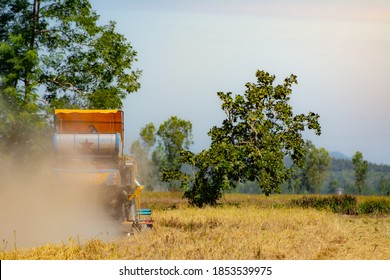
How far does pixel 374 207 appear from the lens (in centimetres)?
3288

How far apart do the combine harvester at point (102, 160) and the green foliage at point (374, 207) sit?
16.0 meters

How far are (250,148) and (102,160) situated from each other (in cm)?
1241

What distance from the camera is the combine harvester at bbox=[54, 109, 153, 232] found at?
1712cm

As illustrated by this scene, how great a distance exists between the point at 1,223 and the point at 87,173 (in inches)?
128

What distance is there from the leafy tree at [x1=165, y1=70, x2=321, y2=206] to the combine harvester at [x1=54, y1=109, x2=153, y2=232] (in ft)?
31.5

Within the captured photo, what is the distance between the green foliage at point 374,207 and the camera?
32.0 metres

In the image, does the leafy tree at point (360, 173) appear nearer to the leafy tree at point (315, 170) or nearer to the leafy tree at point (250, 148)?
the leafy tree at point (315, 170)

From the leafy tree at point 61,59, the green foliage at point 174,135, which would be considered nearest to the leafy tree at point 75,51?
the leafy tree at point 61,59

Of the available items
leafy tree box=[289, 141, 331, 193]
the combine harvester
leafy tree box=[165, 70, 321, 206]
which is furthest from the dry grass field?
leafy tree box=[289, 141, 331, 193]

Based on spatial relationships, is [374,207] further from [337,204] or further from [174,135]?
[174,135]

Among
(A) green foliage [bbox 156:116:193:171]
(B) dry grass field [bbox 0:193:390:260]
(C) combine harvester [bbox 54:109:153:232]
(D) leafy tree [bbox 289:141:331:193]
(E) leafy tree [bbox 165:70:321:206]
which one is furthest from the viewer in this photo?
(D) leafy tree [bbox 289:141:331:193]

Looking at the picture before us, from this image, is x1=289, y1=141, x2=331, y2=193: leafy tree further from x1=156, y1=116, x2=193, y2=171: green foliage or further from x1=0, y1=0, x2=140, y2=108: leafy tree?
x1=0, y1=0, x2=140, y2=108: leafy tree

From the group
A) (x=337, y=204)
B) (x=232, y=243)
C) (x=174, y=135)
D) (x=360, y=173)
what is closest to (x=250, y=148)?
(x=337, y=204)

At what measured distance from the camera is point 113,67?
32656 millimetres
